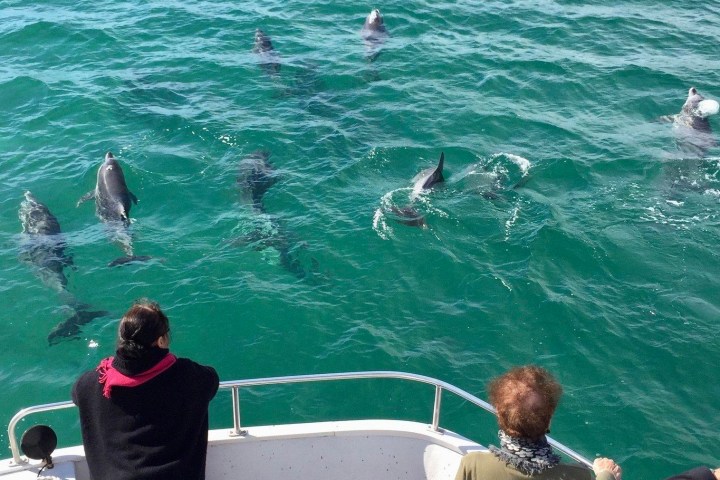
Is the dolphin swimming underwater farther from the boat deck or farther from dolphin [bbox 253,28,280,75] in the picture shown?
the boat deck

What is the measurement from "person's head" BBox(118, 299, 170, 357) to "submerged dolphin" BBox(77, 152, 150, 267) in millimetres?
8913

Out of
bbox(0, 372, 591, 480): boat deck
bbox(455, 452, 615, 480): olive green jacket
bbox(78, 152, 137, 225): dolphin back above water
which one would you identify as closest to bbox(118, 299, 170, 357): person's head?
bbox(0, 372, 591, 480): boat deck

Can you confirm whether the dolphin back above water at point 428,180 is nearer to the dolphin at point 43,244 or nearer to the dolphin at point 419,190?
the dolphin at point 419,190

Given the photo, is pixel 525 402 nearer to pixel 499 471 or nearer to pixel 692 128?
pixel 499 471

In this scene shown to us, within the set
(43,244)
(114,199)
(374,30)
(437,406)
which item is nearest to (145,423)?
(437,406)

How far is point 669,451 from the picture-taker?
9.47 m

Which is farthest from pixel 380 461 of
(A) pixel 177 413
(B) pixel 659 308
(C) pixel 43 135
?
(C) pixel 43 135

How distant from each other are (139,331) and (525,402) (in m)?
2.73

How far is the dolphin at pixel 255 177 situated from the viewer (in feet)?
47.8

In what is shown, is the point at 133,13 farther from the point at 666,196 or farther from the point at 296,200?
the point at 666,196

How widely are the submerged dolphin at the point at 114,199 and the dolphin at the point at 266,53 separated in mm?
7032

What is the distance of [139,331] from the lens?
16.2 ft

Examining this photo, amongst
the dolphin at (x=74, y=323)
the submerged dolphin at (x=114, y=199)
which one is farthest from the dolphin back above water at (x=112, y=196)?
the dolphin at (x=74, y=323)

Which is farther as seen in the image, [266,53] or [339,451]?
[266,53]
